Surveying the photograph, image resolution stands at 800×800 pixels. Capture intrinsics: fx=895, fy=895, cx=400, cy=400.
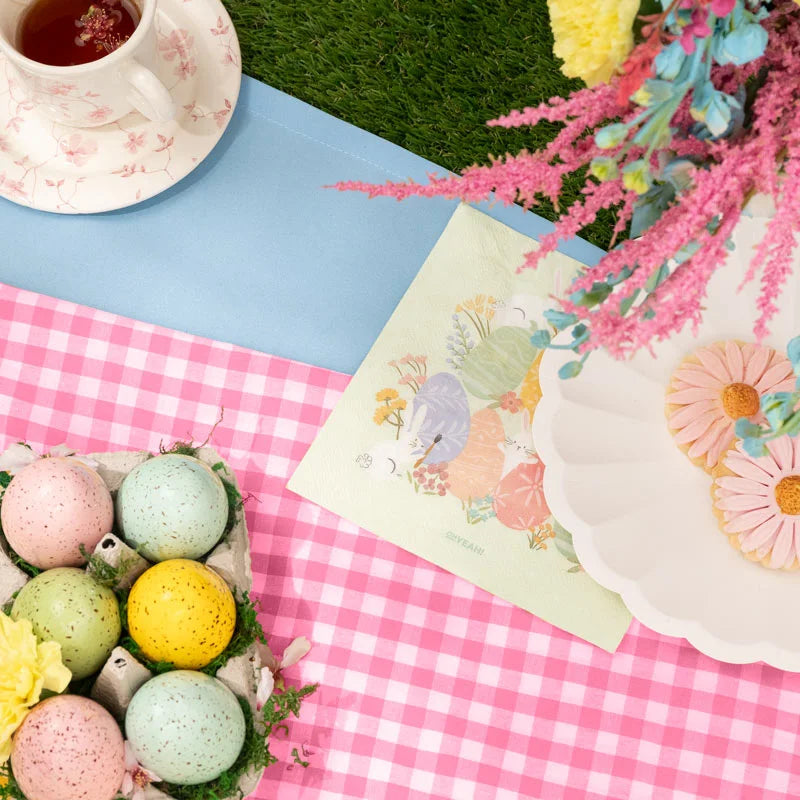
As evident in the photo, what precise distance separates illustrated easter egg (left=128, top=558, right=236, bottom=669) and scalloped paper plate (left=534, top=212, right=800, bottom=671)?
285 mm

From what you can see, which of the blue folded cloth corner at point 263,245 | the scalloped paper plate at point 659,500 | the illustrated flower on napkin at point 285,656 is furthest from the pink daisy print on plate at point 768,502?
the illustrated flower on napkin at point 285,656

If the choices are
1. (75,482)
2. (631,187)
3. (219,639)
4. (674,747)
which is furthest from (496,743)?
(631,187)

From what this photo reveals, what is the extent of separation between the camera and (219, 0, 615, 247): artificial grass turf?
0.86 meters

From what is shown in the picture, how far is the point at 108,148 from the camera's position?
75cm

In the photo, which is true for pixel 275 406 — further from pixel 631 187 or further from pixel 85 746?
pixel 631 187

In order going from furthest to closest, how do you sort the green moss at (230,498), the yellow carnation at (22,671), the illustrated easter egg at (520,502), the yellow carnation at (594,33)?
the illustrated easter egg at (520,502) < the green moss at (230,498) < the yellow carnation at (22,671) < the yellow carnation at (594,33)

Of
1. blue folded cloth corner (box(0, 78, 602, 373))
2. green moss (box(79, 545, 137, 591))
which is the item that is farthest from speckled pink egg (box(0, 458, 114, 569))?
blue folded cloth corner (box(0, 78, 602, 373))

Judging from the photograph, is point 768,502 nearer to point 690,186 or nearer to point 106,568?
point 690,186

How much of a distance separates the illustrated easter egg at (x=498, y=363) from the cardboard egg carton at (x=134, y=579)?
0.79ft

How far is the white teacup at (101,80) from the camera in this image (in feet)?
2.09

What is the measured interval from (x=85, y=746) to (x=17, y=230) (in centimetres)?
46

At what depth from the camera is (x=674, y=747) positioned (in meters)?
0.79

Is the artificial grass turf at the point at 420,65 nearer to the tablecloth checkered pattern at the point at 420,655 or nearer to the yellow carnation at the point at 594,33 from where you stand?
the tablecloth checkered pattern at the point at 420,655

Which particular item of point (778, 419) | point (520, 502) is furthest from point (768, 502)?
point (778, 419)
